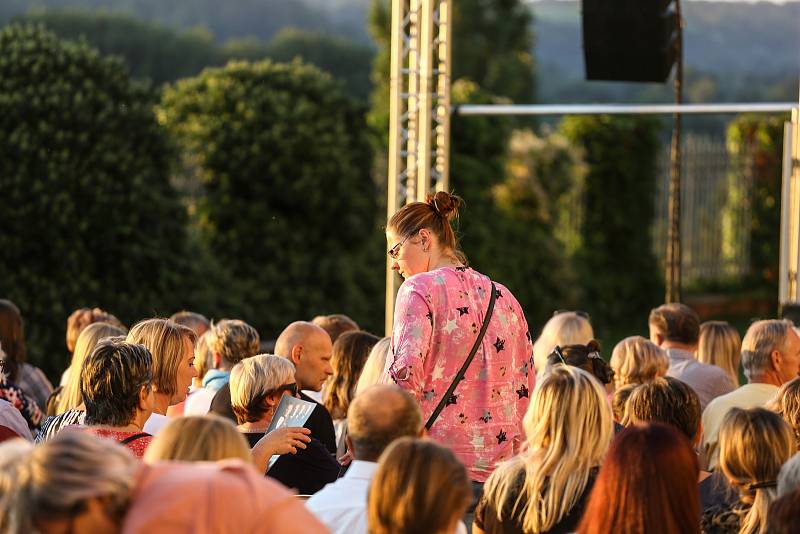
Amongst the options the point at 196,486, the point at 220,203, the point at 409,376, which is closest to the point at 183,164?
the point at 220,203

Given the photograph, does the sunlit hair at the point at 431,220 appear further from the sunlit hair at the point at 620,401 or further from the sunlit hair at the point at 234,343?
the sunlit hair at the point at 234,343

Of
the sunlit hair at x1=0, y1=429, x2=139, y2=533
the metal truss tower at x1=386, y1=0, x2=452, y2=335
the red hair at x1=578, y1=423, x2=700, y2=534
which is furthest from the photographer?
the metal truss tower at x1=386, y1=0, x2=452, y2=335

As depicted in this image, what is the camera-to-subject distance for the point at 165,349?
171 inches

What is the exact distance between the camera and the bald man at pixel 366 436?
293cm

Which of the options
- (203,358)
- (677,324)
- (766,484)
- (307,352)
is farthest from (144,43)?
(766,484)

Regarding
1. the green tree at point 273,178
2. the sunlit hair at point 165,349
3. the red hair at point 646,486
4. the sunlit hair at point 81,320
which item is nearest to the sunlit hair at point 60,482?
the red hair at point 646,486

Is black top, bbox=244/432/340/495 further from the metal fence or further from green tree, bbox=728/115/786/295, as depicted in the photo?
green tree, bbox=728/115/786/295

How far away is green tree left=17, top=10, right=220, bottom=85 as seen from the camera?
3381cm

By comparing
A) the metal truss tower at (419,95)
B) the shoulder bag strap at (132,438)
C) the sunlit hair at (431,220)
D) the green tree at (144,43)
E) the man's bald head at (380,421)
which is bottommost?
the shoulder bag strap at (132,438)

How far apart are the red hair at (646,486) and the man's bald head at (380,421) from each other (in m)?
0.48

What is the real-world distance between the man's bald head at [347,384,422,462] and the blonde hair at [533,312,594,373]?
279 cm

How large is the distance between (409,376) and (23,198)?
21.1 ft

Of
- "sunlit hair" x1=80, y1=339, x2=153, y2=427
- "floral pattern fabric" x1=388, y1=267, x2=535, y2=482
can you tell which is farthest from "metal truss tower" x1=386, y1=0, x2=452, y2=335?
"sunlit hair" x1=80, y1=339, x2=153, y2=427

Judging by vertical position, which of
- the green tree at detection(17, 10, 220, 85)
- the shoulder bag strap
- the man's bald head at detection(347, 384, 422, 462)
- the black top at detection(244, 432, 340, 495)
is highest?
the green tree at detection(17, 10, 220, 85)
